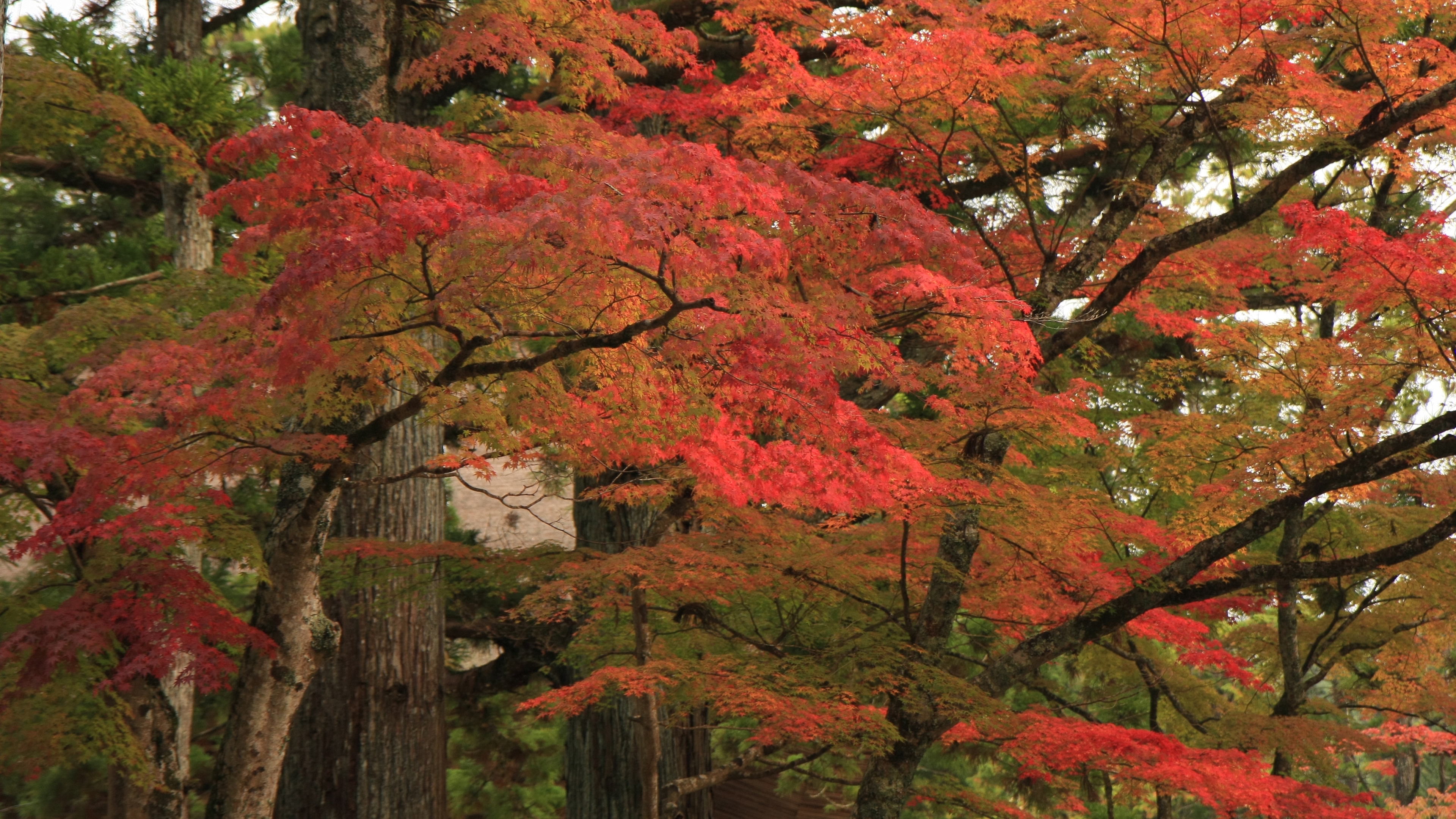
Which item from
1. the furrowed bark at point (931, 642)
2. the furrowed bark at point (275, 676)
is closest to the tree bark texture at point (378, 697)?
the furrowed bark at point (275, 676)

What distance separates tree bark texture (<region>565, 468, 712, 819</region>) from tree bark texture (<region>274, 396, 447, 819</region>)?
1.12m

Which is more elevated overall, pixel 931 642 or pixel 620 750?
pixel 931 642

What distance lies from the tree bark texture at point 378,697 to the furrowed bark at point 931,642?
275 cm

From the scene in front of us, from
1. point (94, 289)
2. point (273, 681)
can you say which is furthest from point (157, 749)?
point (94, 289)

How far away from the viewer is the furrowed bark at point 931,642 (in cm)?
585

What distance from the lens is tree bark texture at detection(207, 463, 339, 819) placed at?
4.52m

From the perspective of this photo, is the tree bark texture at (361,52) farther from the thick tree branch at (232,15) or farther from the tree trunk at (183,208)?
the thick tree branch at (232,15)

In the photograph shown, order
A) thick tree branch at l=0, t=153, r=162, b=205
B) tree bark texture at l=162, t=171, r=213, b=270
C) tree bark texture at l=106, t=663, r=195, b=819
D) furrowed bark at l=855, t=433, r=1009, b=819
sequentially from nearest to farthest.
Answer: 1. tree bark texture at l=106, t=663, r=195, b=819
2. furrowed bark at l=855, t=433, r=1009, b=819
3. tree bark texture at l=162, t=171, r=213, b=270
4. thick tree branch at l=0, t=153, r=162, b=205

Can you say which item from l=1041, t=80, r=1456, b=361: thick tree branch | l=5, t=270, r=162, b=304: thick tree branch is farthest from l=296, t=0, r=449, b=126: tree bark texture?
l=1041, t=80, r=1456, b=361: thick tree branch

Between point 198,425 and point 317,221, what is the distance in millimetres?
1095

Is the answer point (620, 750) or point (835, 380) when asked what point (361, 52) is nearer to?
point (835, 380)

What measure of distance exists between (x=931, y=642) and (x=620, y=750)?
8.76 ft

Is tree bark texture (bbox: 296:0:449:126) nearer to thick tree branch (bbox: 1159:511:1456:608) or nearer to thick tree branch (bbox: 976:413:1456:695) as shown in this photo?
thick tree branch (bbox: 976:413:1456:695)

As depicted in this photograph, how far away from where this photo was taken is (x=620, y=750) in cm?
737
